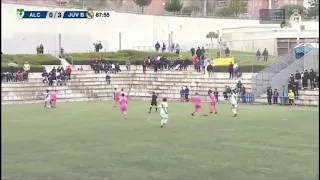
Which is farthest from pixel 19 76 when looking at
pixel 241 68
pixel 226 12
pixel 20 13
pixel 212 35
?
pixel 226 12

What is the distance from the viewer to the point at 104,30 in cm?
6209

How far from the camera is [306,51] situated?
39.6m

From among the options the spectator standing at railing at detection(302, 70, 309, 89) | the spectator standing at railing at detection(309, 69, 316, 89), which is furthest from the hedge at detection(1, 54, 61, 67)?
the spectator standing at railing at detection(309, 69, 316, 89)

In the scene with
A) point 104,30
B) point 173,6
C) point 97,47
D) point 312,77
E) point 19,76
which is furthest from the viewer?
point 173,6

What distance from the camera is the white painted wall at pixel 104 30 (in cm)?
5481

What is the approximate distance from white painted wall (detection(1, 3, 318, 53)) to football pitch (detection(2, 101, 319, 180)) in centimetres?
2723

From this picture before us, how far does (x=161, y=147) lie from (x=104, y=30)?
151 ft

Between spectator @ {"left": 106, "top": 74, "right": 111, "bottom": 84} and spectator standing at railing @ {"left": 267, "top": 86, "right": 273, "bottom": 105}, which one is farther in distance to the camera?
spectator @ {"left": 106, "top": 74, "right": 111, "bottom": 84}

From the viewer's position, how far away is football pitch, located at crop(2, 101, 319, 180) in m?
13.1

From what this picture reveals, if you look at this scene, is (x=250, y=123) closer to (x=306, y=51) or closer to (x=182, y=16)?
(x=306, y=51)

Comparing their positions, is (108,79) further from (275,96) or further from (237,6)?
(237,6)

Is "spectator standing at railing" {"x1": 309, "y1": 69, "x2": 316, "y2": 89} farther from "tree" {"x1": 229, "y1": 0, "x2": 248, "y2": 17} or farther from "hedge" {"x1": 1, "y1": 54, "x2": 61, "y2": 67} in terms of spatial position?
"tree" {"x1": 229, "y1": 0, "x2": 248, "y2": 17}

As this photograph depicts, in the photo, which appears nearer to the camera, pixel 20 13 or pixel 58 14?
pixel 20 13

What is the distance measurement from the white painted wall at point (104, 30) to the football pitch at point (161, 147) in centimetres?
2723
